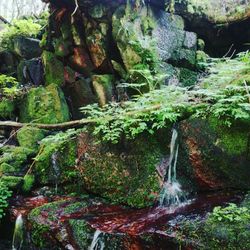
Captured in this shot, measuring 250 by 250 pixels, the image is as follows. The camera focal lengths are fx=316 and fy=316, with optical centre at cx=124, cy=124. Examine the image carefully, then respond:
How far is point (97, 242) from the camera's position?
459cm

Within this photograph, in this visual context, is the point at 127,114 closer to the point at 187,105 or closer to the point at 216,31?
the point at 187,105

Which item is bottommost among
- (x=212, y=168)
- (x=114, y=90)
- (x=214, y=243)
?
(x=214, y=243)

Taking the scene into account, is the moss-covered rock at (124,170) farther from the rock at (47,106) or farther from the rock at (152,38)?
the rock at (47,106)

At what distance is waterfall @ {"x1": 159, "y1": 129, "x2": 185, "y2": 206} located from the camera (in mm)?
5145

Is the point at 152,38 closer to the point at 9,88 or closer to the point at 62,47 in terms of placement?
the point at 62,47

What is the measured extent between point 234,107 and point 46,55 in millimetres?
7755

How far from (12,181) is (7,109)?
196 inches

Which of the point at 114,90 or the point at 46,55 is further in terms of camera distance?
the point at 46,55

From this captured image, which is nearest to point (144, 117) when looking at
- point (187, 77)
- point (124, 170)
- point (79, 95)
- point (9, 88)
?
point (124, 170)

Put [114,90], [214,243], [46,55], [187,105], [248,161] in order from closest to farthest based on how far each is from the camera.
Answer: [214,243] < [248,161] < [187,105] < [114,90] < [46,55]

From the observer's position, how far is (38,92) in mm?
10469

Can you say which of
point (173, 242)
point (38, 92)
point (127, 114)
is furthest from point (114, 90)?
point (173, 242)

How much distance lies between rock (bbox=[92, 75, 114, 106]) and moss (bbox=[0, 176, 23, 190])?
144 inches

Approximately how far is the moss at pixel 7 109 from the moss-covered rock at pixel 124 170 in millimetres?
5871
